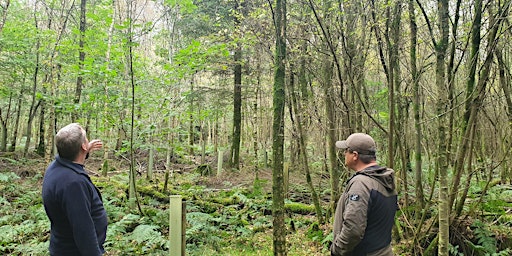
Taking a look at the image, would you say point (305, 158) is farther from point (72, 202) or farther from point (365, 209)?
point (72, 202)

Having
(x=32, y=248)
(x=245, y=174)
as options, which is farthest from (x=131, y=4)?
(x=245, y=174)

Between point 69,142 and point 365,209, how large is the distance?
247 cm

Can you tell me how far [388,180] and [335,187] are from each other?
14.1 ft

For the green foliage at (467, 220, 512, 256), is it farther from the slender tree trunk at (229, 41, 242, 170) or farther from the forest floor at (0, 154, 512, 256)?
the slender tree trunk at (229, 41, 242, 170)

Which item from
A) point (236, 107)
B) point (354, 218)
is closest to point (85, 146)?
point (354, 218)

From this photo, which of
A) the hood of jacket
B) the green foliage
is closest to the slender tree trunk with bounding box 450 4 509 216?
the green foliage

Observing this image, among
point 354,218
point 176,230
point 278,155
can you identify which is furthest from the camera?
point 278,155

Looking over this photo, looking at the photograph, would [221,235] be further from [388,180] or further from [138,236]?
[388,180]

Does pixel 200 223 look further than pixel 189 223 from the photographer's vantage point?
No

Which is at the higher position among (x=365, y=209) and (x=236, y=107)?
(x=236, y=107)

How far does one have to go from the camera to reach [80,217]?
2521mm

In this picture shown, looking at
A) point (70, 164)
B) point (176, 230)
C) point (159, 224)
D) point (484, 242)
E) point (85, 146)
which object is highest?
point (85, 146)

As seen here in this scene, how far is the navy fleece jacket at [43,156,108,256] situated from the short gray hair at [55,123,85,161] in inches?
2.3

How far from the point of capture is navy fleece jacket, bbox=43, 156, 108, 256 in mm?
2523
